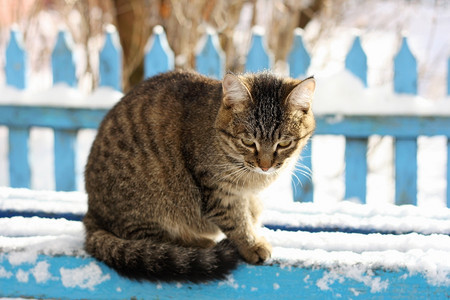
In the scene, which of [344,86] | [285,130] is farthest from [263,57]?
[285,130]

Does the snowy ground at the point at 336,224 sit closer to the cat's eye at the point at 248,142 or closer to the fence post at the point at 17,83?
the fence post at the point at 17,83

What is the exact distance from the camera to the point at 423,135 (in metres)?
3.29

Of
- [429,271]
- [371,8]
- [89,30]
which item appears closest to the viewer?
[429,271]

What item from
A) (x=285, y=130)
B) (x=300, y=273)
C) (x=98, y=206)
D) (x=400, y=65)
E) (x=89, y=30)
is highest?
(x=89, y=30)

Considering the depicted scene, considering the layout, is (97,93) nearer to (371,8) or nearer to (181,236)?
(181,236)

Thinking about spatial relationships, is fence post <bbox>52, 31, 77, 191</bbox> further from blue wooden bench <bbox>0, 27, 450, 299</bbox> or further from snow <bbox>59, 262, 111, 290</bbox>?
snow <bbox>59, 262, 111, 290</bbox>

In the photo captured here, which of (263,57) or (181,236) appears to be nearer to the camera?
(181,236)

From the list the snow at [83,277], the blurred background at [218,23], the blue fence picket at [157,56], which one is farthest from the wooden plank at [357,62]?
the snow at [83,277]

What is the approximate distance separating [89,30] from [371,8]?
2802 mm

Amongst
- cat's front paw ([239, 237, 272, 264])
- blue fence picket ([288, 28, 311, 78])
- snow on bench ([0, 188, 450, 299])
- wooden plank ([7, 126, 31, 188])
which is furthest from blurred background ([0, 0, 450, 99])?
cat's front paw ([239, 237, 272, 264])

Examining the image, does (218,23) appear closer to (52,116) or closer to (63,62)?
(63,62)

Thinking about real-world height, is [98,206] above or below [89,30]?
below

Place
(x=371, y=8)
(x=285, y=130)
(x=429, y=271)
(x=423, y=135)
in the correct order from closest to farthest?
(x=429, y=271)
(x=285, y=130)
(x=423, y=135)
(x=371, y=8)

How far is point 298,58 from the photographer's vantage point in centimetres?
363
